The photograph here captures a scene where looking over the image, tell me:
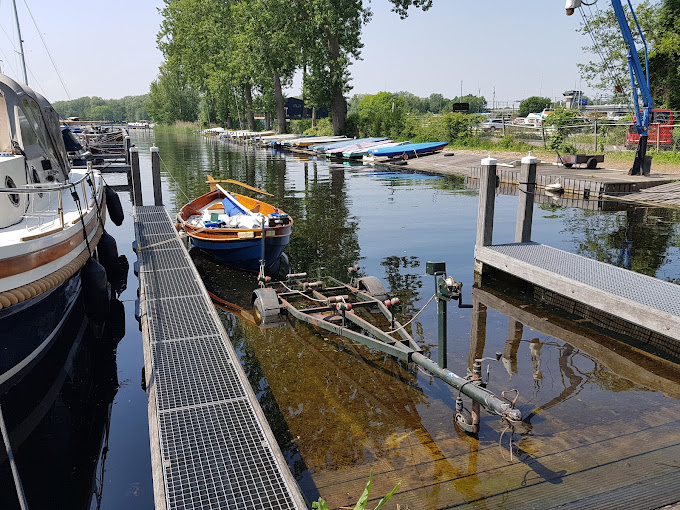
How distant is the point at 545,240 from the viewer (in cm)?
1323

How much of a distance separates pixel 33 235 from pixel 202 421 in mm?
3340

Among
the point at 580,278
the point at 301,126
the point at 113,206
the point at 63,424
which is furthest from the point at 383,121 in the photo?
the point at 63,424

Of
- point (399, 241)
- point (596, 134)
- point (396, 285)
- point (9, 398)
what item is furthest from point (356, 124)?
point (9, 398)

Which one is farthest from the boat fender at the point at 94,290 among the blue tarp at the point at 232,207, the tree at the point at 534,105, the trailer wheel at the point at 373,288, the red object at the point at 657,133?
the tree at the point at 534,105

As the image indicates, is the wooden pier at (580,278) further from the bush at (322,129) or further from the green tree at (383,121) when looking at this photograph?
the bush at (322,129)

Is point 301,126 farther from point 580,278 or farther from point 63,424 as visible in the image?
point 63,424

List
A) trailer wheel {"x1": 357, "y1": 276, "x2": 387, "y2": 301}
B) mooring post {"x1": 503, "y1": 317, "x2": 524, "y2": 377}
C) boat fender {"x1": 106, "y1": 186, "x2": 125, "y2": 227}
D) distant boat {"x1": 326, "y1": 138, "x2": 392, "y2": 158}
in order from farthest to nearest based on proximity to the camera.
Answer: distant boat {"x1": 326, "y1": 138, "x2": 392, "y2": 158}, boat fender {"x1": 106, "y1": 186, "x2": 125, "y2": 227}, trailer wheel {"x1": 357, "y1": 276, "x2": 387, "y2": 301}, mooring post {"x1": 503, "y1": 317, "x2": 524, "y2": 377}

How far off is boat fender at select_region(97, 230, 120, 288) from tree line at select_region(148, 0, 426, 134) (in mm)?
33361

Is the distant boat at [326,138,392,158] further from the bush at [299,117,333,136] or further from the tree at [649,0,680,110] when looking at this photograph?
the tree at [649,0,680,110]

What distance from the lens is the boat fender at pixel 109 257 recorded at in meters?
11.3

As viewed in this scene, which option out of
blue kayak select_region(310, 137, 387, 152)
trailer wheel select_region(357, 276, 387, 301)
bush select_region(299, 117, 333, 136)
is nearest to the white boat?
trailer wheel select_region(357, 276, 387, 301)

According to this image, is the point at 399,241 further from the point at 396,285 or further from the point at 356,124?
the point at 356,124

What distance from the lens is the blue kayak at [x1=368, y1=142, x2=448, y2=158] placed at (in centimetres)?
3331

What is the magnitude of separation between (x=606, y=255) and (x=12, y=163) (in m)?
11.6
